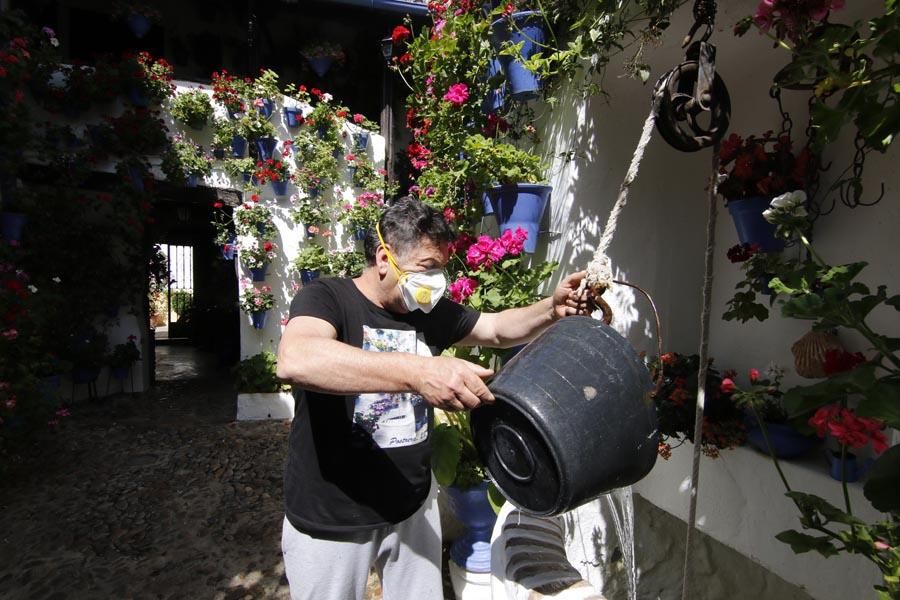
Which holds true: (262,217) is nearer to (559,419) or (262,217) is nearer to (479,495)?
(479,495)

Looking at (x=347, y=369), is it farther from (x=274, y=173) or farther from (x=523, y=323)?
(x=274, y=173)

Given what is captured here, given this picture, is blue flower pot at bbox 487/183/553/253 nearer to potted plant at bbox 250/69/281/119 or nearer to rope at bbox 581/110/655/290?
rope at bbox 581/110/655/290

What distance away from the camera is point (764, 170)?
178 cm

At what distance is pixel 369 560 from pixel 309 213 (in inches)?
194

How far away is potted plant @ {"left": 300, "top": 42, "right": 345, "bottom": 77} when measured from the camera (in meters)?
6.61

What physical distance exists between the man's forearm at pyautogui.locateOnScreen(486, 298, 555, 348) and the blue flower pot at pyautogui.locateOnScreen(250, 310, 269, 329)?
469cm

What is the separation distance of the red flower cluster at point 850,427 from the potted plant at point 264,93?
5.95 meters

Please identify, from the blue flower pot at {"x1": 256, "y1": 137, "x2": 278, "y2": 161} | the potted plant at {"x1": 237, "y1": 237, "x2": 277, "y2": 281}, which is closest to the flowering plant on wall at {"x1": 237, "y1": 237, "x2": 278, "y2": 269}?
the potted plant at {"x1": 237, "y1": 237, "x2": 277, "y2": 281}

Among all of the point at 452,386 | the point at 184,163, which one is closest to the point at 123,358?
the point at 184,163

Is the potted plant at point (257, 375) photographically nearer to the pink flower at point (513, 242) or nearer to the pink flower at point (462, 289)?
the pink flower at point (462, 289)

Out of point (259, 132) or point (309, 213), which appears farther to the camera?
point (309, 213)

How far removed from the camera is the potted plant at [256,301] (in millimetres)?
5777

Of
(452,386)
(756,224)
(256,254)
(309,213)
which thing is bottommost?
(452,386)

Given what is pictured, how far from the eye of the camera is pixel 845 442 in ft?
3.69
